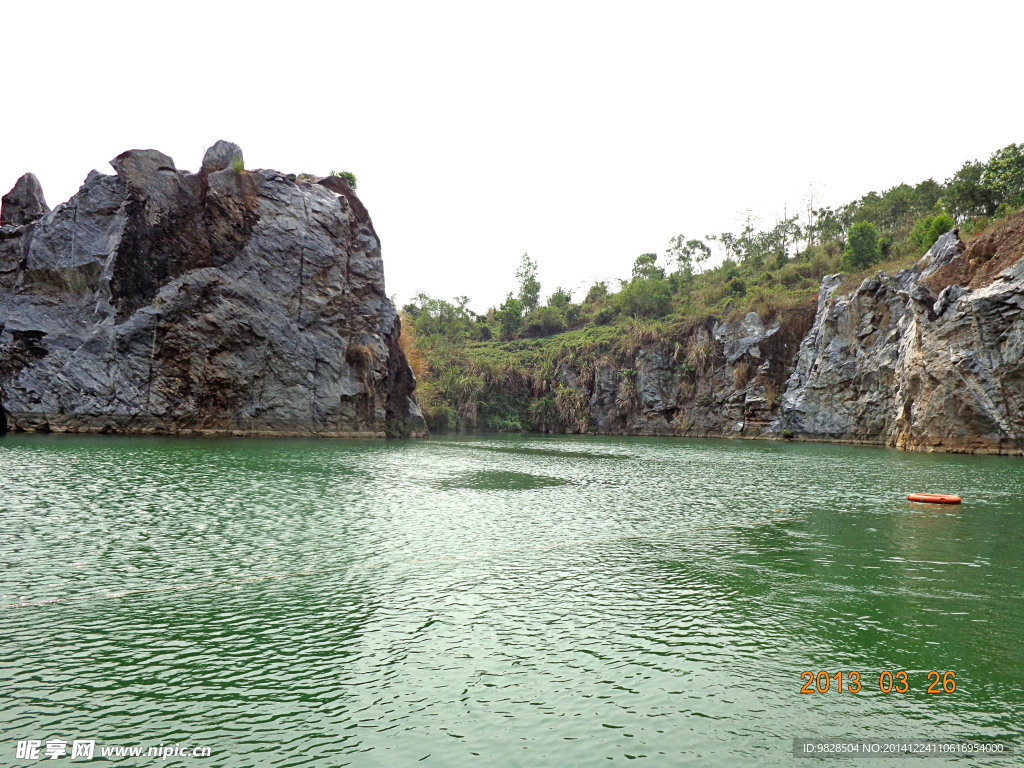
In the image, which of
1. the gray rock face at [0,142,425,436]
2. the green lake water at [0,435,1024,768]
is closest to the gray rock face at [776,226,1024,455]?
the green lake water at [0,435,1024,768]

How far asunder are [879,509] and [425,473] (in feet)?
57.8

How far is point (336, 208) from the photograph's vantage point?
54.3m

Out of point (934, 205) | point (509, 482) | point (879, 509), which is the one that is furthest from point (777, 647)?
point (934, 205)

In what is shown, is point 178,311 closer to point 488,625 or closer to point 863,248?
point 488,625

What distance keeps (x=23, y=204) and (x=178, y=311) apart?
17.8 metres

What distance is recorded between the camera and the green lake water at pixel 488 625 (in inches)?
226

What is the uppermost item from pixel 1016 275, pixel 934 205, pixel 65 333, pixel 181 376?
pixel 934 205

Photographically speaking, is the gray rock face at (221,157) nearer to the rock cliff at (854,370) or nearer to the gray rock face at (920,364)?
the rock cliff at (854,370)

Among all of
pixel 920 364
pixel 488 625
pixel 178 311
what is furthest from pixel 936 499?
pixel 178 311

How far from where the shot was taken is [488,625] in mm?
8688

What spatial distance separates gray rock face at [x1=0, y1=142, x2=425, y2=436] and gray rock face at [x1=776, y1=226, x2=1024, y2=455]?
44.4m

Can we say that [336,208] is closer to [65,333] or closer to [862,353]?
[65,333]

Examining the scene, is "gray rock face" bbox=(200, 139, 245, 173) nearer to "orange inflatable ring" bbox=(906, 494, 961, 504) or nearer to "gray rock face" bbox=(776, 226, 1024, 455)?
"orange inflatable ring" bbox=(906, 494, 961, 504)

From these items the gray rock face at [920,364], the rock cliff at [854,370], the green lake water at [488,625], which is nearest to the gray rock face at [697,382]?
the rock cliff at [854,370]
